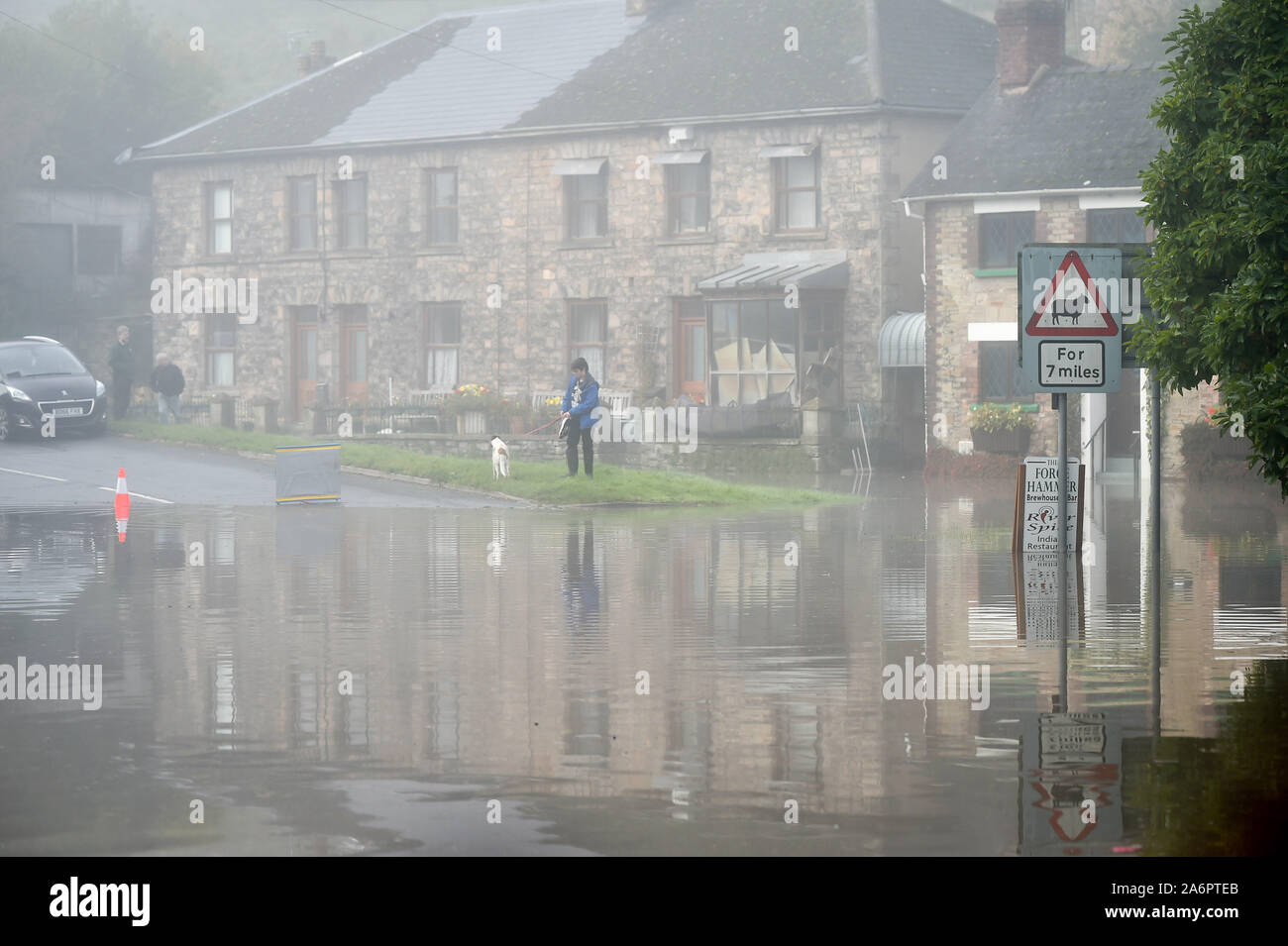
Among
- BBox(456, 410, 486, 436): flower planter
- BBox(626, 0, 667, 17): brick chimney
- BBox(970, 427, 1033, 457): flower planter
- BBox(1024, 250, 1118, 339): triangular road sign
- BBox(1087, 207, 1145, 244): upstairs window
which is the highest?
BBox(626, 0, 667, 17): brick chimney

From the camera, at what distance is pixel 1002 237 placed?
37.2 metres

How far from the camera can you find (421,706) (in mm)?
10055

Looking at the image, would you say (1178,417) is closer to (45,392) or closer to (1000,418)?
(1000,418)

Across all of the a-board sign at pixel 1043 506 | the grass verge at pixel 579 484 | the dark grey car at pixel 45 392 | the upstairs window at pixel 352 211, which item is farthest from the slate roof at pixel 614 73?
the a-board sign at pixel 1043 506

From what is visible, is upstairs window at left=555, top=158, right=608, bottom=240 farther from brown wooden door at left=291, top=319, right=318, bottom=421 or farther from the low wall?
brown wooden door at left=291, top=319, right=318, bottom=421

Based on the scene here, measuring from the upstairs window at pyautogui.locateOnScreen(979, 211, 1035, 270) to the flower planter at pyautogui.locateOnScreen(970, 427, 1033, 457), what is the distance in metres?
3.22

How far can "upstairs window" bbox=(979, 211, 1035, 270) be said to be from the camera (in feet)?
121

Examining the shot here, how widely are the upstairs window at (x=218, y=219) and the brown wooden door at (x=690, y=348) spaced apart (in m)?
13.8

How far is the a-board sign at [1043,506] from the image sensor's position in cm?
1773

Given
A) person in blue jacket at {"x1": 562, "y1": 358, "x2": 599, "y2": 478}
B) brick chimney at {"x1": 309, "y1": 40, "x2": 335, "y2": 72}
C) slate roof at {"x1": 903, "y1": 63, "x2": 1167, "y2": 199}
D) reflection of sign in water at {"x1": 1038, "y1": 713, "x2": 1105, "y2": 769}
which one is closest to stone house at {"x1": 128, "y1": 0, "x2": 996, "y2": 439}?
slate roof at {"x1": 903, "y1": 63, "x2": 1167, "y2": 199}

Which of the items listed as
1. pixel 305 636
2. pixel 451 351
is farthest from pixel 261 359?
pixel 305 636

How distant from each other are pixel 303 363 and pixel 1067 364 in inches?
1452

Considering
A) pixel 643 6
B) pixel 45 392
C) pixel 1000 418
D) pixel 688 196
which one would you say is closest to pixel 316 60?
pixel 643 6

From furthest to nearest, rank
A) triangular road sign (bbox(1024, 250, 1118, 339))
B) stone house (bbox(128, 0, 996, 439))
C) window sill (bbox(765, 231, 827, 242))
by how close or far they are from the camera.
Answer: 1. window sill (bbox(765, 231, 827, 242))
2. stone house (bbox(128, 0, 996, 439))
3. triangular road sign (bbox(1024, 250, 1118, 339))
